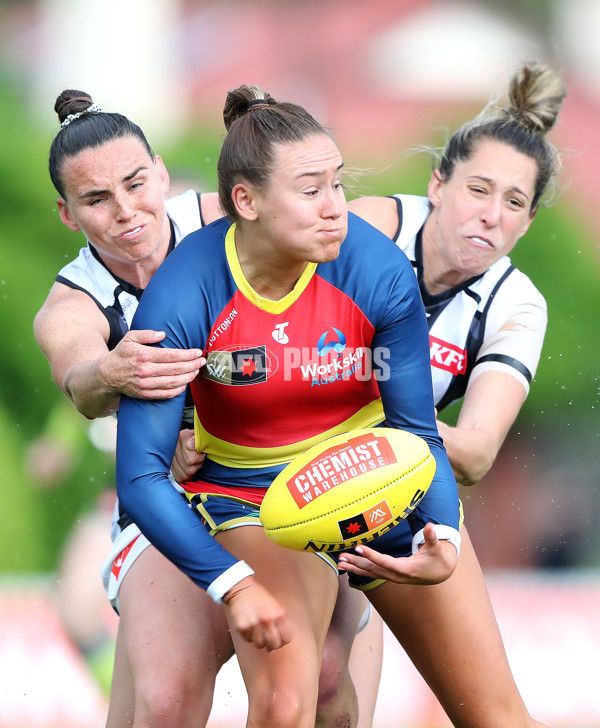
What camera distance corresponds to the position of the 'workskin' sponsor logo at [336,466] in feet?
7.81

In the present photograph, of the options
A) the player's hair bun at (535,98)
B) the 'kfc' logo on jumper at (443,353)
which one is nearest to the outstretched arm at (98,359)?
the 'kfc' logo on jumper at (443,353)

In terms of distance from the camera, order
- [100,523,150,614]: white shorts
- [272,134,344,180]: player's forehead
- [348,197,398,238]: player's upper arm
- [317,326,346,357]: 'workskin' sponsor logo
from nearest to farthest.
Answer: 1. [272,134,344,180]: player's forehead
2. [317,326,346,357]: 'workskin' sponsor logo
3. [100,523,150,614]: white shorts
4. [348,197,398,238]: player's upper arm

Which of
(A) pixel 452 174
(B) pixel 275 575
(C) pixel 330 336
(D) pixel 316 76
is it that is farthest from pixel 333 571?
(D) pixel 316 76

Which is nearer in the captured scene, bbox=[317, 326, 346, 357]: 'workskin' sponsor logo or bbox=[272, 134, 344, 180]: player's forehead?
bbox=[272, 134, 344, 180]: player's forehead

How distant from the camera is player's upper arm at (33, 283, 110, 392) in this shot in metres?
3.04

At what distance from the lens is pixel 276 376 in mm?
2572

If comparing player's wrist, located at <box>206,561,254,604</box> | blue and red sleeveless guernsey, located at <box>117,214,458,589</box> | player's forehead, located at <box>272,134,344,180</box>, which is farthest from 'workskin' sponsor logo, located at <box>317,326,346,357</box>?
player's wrist, located at <box>206,561,254,604</box>

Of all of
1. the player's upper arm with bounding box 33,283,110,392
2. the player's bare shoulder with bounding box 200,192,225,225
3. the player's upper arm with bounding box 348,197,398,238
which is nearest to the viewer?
the player's upper arm with bounding box 33,283,110,392

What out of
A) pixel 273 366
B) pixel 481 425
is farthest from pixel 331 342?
pixel 481 425

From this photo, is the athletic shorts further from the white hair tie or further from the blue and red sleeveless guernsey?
the white hair tie

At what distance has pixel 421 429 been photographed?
263 cm

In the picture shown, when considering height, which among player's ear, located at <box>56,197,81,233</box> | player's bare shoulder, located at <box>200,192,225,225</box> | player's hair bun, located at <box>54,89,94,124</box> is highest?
player's hair bun, located at <box>54,89,94,124</box>

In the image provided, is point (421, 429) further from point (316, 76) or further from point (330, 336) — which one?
point (316, 76)

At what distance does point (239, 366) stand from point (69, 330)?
31.8 inches
